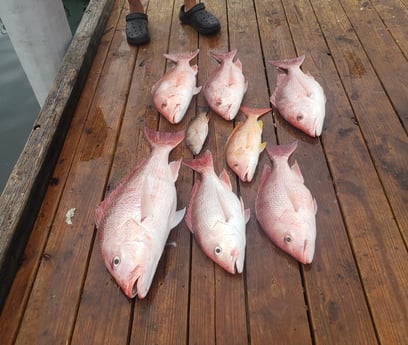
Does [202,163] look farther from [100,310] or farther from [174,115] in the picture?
[100,310]

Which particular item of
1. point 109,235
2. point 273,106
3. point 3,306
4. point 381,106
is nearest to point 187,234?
point 109,235

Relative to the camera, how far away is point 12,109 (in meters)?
5.54

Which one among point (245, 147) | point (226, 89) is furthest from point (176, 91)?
point (245, 147)

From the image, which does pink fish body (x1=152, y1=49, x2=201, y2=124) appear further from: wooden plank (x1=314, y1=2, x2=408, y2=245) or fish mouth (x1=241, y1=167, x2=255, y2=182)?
wooden plank (x1=314, y1=2, x2=408, y2=245)

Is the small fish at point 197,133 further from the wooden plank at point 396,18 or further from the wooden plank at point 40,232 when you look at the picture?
the wooden plank at point 396,18

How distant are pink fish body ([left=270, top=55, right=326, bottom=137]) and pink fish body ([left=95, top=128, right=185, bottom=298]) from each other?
38.9 inches

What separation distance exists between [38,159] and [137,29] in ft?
6.76

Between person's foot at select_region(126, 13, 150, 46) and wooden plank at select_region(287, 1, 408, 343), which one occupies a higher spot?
person's foot at select_region(126, 13, 150, 46)

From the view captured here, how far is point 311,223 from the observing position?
2.28 meters

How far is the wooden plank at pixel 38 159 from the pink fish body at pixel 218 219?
1.04 meters

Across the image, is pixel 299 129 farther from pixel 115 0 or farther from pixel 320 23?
pixel 115 0

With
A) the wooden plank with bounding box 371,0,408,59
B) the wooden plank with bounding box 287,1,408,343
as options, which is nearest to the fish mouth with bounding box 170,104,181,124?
the wooden plank with bounding box 287,1,408,343

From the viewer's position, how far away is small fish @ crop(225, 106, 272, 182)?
8.81ft

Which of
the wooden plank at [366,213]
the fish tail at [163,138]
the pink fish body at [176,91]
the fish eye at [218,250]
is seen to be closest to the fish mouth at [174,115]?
the pink fish body at [176,91]
